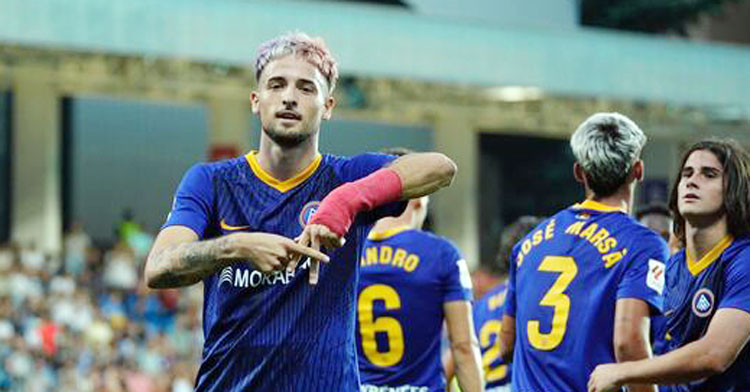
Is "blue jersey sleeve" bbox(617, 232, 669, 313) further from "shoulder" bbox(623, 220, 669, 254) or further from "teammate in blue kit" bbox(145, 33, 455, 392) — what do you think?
"teammate in blue kit" bbox(145, 33, 455, 392)

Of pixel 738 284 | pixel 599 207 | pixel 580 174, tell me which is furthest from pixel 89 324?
pixel 738 284

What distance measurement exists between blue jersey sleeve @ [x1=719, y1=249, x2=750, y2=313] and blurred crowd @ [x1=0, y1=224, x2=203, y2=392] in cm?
1183

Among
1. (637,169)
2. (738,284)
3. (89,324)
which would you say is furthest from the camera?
(89,324)

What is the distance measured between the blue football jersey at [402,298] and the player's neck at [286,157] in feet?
10.7

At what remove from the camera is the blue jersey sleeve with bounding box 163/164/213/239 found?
215 inches

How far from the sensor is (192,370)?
2052 centimetres

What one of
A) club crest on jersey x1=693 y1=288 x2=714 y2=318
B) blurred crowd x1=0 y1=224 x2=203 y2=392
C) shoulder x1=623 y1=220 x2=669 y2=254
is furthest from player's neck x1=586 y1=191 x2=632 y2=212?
blurred crowd x1=0 y1=224 x2=203 y2=392

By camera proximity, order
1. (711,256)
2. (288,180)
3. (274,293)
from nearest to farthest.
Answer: (274,293) < (288,180) < (711,256)

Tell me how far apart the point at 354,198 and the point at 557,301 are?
7.19 feet

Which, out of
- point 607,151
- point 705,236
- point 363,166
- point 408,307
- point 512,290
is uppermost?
point 607,151

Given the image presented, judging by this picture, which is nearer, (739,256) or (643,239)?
(739,256)

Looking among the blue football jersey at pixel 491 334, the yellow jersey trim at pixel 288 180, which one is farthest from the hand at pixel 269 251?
the blue football jersey at pixel 491 334

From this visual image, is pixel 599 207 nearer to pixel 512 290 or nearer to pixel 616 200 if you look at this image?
pixel 616 200

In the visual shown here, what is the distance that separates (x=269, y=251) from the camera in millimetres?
4898
